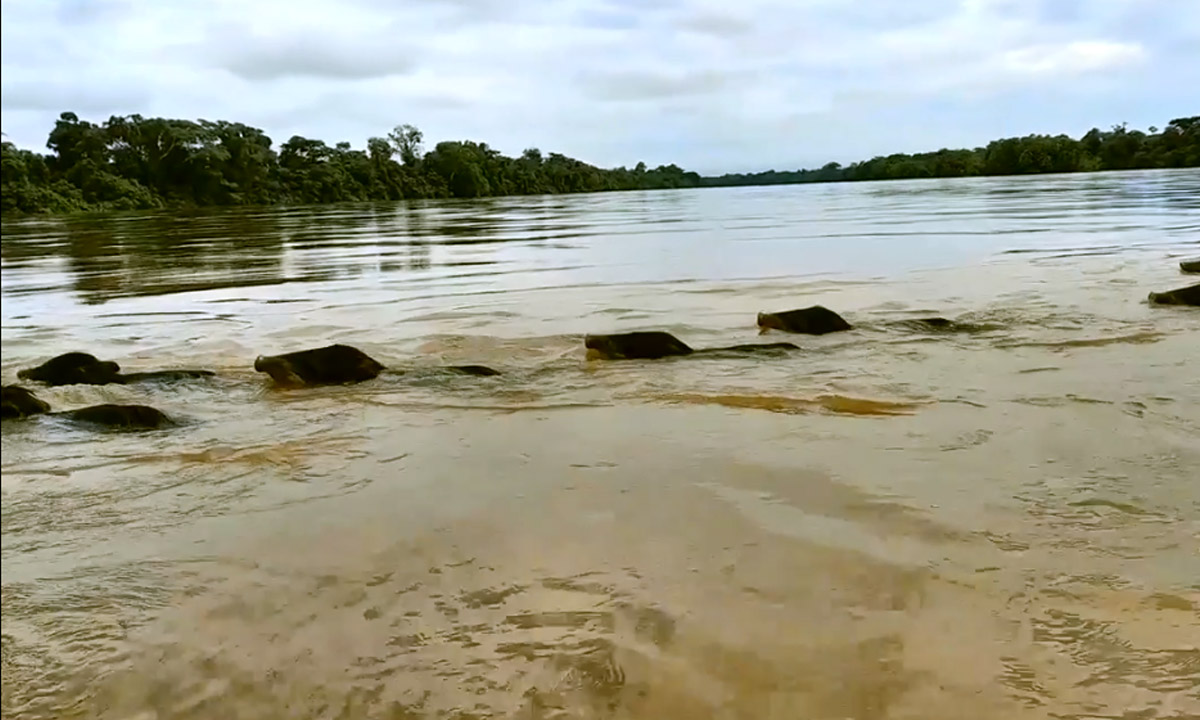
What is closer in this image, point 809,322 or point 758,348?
point 758,348

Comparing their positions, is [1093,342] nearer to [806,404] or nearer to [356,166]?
[806,404]

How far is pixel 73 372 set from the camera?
6.62 metres

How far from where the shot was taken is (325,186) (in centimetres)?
7569

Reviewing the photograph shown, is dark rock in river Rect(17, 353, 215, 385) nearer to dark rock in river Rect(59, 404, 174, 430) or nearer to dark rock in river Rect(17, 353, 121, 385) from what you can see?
dark rock in river Rect(17, 353, 121, 385)

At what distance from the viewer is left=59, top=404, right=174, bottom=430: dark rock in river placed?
541 cm

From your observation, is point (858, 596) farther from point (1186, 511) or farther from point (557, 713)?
point (1186, 511)

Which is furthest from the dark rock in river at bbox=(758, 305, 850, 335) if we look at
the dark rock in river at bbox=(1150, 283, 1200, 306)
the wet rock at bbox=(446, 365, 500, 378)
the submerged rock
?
the submerged rock

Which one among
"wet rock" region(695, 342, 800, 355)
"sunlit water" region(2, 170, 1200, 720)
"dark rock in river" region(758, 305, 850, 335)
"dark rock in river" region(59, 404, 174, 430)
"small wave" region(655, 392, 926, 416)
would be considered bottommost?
"sunlit water" region(2, 170, 1200, 720)

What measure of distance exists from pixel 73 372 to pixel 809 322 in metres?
5.47

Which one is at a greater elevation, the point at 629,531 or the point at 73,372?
the point at 73,372

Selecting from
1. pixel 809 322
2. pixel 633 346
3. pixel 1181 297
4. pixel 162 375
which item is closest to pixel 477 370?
pixel 633 346

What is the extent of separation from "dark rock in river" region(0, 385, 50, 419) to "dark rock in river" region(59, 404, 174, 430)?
31 cm

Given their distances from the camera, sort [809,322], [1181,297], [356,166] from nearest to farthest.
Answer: [809,322] < [1181,297] < [356,166]

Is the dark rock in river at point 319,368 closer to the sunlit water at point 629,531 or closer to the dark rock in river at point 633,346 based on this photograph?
the sunlit water at point 629,531
